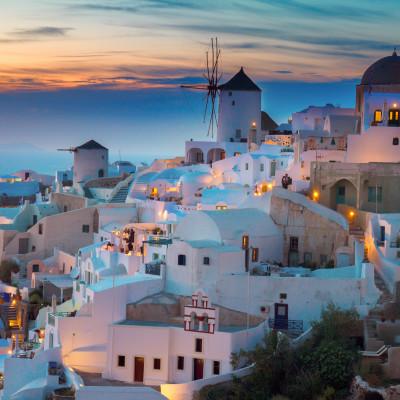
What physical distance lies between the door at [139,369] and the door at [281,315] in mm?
4699

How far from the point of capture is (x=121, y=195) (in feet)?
171

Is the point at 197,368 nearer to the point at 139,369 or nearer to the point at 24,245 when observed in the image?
the point at 139,369

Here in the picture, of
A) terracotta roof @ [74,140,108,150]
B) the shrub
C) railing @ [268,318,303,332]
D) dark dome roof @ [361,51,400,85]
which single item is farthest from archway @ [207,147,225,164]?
the shrub

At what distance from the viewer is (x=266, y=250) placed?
116ft

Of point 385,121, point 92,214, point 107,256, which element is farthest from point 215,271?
point 92,214

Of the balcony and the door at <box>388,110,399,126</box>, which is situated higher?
the door at <box>388,110,399,126</box>

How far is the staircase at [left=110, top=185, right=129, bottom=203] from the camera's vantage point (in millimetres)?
51359

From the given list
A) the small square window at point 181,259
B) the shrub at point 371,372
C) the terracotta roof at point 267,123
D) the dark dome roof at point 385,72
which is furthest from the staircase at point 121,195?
the shrub at point 371,372

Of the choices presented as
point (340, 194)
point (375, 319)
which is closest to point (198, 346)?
point (375, 319)

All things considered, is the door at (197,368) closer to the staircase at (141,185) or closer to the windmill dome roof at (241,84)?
the staircase at (141,185)

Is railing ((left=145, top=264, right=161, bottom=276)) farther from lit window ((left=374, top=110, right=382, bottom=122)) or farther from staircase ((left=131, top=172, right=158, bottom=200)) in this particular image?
staircase ((left=131, top=172, right=158, bottom=200))

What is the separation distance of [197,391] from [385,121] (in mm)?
16535

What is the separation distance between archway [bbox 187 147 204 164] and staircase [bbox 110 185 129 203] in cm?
394

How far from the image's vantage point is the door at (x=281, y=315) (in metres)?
32.2
